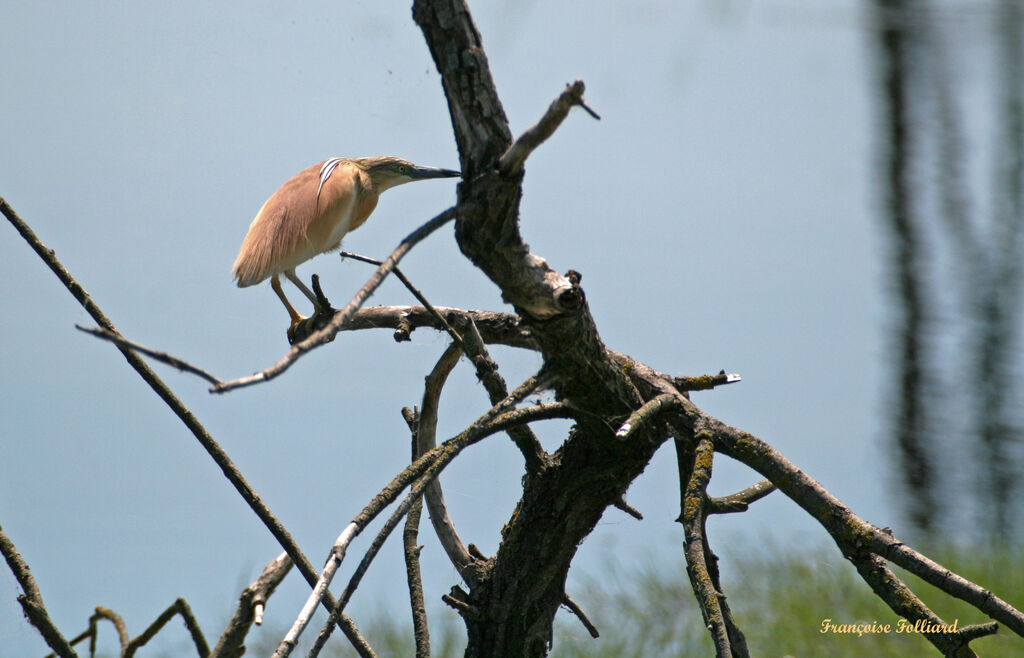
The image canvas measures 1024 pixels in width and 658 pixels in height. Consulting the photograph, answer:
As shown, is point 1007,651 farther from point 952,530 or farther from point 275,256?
point 275,256

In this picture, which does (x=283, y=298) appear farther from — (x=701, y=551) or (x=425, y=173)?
(x=701, y=551)

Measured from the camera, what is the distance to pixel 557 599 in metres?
0.89

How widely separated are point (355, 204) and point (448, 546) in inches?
28.8

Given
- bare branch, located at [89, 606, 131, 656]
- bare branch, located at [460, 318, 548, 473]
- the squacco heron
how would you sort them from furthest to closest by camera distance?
the squacco heron < bare branch, located at [89, 606, 131, 656] < bare branch, located at [460, 318, 548, 473]

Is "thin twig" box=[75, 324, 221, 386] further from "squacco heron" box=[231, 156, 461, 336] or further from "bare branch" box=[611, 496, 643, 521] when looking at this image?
"squacco heron" box=[231, 156, 461, 336]

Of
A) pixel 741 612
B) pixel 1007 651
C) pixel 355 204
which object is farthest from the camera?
pixel 741 612

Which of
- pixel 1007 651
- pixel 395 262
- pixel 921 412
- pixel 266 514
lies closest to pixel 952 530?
pixel 921 412

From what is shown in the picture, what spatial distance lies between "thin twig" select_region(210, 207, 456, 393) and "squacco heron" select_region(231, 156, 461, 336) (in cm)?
67

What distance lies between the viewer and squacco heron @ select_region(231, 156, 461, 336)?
1250 mm

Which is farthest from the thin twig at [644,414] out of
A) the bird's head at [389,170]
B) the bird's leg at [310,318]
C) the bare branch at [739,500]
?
the bird's head at [389,170]

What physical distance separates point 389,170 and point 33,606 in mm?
969

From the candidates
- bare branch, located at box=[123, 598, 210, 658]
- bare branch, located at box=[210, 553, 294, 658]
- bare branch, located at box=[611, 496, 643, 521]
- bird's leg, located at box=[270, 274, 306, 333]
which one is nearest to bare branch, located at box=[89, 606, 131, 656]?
bare branch, located at box=[123, 598, 210, 658]

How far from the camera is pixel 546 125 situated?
0.49 metres

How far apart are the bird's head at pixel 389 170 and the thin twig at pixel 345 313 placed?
995 millimetres
